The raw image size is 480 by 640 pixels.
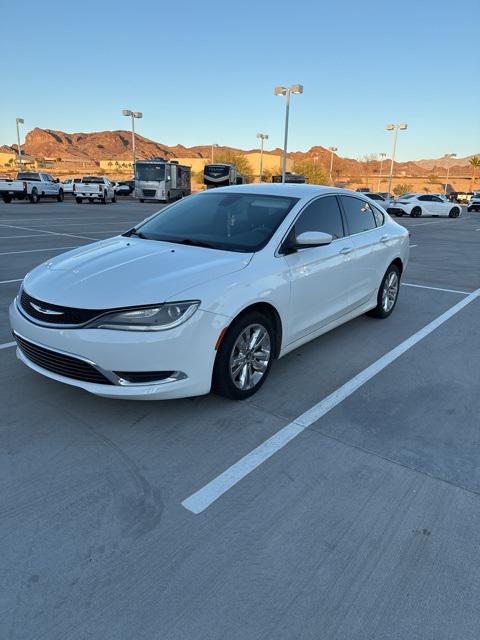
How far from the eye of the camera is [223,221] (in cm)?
449

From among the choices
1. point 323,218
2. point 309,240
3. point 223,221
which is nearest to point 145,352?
point 309,240

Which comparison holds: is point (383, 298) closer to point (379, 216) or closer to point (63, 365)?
point (379, 216)

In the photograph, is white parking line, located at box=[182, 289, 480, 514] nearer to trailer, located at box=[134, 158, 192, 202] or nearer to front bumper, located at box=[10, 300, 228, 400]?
front bumper, located at box=[10, 300, 228, 400]

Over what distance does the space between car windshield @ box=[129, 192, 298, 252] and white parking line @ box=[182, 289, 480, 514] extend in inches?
52.3

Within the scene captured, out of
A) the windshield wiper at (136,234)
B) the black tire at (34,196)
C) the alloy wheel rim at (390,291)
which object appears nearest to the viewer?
the windshield wiper at (136,234)

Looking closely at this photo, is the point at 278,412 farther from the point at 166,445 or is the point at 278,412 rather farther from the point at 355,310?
the point at 355,310

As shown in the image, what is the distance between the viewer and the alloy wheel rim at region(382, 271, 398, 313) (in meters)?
6.04

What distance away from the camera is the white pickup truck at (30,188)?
90.9 ft

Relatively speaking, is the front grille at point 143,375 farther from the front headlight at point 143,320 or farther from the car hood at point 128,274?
the car hood at point 128,274

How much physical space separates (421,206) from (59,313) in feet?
95.9

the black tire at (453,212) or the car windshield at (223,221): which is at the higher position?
the car windshield at (223,221)

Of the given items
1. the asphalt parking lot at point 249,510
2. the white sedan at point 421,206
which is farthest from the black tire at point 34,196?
the asphalt parking lot at point 249,510

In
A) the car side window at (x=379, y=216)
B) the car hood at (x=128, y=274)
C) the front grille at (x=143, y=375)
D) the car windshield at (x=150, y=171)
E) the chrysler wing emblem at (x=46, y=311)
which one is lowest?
the front grille at (x=143, y=375)

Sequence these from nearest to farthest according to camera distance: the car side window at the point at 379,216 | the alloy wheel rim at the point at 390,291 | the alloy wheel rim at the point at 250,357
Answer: the alloy wheel rim at the point at 250,357 → the car side window at the point at 379,216 → the alloy wheel rim at the point at 390,291
